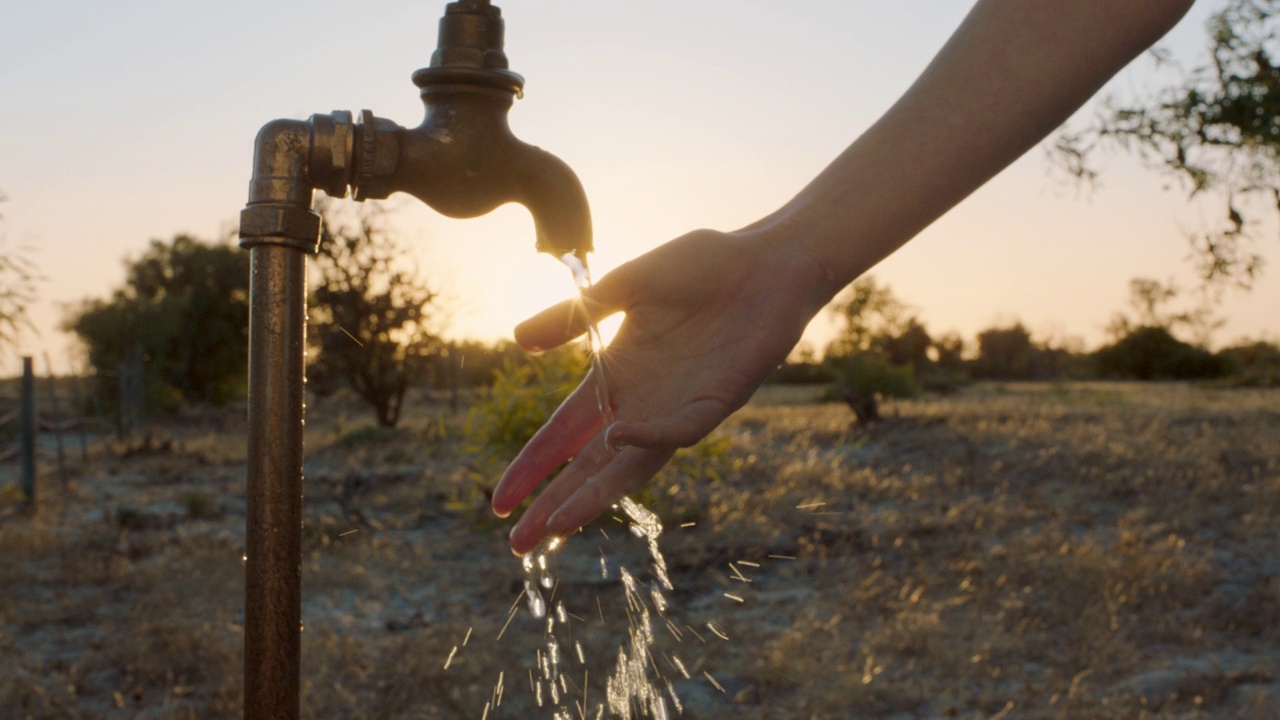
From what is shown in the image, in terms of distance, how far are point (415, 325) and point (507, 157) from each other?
45.1 feet

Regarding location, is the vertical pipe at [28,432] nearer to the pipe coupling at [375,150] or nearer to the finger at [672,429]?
the pipe coupling at [375,150]

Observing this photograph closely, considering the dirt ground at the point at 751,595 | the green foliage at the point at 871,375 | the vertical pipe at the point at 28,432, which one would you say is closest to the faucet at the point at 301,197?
the dirt ground at the point at 751,595

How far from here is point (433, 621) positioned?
4395 mm

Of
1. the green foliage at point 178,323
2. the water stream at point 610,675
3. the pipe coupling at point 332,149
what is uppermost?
the green foliage at point 178,323

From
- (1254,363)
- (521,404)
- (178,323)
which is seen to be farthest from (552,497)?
(1254,363)

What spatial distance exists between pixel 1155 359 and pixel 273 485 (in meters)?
35.7

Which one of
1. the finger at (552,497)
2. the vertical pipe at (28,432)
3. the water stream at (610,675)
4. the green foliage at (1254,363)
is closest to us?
the finger at (552,497)

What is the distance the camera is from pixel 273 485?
4.11 feet

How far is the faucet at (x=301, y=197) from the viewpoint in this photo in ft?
4.11

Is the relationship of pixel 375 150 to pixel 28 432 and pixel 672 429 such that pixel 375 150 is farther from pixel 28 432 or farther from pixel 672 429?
pixel 28 432

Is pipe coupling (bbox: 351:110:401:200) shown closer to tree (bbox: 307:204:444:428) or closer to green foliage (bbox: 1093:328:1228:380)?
tree (bbox: 307:204:444:428)

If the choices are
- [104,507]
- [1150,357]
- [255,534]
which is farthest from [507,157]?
[1150,357]

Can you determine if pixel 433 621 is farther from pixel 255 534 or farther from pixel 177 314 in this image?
pixel 177 314

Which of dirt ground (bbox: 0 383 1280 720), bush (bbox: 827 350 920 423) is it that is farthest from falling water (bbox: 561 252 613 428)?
bush (bbox: 827 350 920 423)
